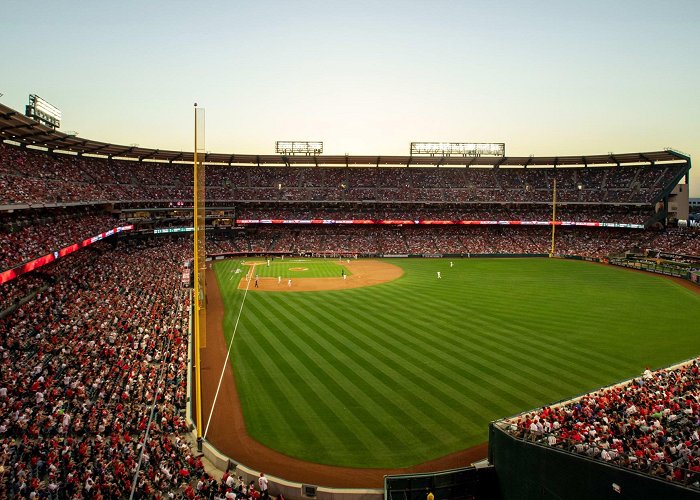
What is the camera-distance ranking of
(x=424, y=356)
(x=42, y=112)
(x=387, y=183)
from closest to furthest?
(x=424, y=356), (x=42, y=112), (x=387, y=183)

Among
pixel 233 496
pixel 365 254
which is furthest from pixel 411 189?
pixel 233 496

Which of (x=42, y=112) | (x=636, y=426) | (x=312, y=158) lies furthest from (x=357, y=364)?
(x=312, y=158)

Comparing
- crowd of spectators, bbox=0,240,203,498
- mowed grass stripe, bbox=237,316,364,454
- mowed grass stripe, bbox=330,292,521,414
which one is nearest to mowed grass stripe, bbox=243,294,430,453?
mowed grass stripe, bbox=237,316,364,454

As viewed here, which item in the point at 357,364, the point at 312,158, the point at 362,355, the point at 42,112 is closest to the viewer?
the point at 357,364

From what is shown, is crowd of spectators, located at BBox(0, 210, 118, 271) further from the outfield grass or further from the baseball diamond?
the outfield grass

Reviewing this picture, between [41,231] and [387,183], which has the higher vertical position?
[387,183]

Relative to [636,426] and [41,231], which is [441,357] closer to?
[636,426]

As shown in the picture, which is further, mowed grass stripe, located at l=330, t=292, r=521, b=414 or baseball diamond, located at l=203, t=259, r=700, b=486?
mowed grass stripe, located at l=330, t=292, r=521, b=414
